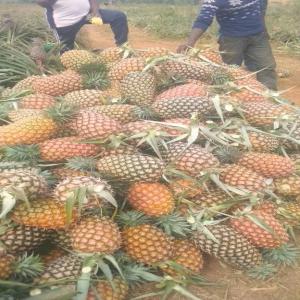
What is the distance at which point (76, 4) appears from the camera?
6.54 meters

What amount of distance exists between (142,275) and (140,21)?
1426 centimetres

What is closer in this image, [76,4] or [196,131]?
[196,131]

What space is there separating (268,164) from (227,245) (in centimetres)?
66

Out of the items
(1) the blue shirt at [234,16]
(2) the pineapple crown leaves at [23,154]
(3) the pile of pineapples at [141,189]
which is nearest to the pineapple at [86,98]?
(3) the pile of pineapples at [141,189]

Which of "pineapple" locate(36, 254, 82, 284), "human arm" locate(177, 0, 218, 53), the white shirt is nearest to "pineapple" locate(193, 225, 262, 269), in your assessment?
"pineapple" locate(36, 254, 82, 284)

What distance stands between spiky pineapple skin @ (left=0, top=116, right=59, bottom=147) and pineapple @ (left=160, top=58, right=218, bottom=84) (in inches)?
52.2

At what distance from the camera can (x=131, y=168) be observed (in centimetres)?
248

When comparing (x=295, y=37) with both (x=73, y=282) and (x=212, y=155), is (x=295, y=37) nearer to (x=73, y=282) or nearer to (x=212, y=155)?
(x=212, y=155)

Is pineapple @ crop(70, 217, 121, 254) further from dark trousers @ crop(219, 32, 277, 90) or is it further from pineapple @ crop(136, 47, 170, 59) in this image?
dark trousers @ crop(219, 32, 277, 90)

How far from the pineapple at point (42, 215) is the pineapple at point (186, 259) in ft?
1.94

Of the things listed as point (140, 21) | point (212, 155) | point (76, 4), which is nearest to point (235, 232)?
point (212, 155)

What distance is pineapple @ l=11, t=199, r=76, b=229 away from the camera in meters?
2.22

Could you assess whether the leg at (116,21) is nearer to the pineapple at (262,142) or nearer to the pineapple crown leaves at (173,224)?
the pineapple at (262,142)

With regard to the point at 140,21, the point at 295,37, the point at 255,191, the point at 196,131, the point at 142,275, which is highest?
the point at 196,131
